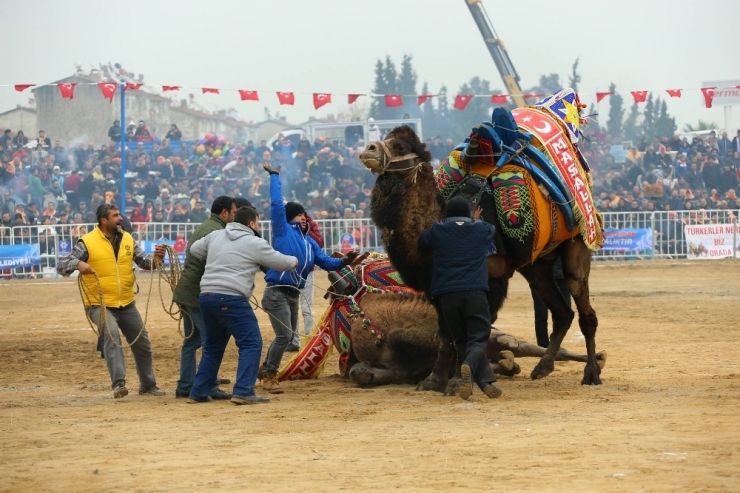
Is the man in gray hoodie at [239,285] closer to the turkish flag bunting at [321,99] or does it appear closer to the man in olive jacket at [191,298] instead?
the man in olive jacket at [191,298]

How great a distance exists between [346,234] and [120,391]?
18117 mm

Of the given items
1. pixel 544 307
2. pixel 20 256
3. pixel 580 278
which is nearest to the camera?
pixel 580 278

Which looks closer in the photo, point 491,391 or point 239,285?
point 491,391

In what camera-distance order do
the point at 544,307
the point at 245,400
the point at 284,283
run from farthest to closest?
1. the point at 544,307
2. the point at 284,283
3. the point at 245,400

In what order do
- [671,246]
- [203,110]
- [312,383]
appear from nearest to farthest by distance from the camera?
[312,383], [671,246], [203,110]

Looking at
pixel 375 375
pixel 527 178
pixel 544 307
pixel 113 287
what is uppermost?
pixel 527 178

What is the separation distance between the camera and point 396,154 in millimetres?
9383

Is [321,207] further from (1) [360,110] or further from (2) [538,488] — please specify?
(1) [360,110]

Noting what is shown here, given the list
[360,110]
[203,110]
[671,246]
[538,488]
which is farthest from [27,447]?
[360,110]

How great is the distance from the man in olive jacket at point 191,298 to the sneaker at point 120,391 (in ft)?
1.50

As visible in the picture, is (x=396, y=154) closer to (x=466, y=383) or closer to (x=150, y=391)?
(x=466, y=383)

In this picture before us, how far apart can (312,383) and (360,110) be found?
53.4 m

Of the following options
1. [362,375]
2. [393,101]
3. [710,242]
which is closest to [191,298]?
[362,375]

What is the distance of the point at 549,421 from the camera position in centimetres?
771
